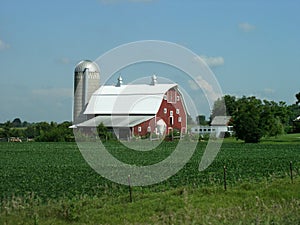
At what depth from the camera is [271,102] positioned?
7281 cm

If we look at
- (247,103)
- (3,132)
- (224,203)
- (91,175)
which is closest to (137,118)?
(247,103)

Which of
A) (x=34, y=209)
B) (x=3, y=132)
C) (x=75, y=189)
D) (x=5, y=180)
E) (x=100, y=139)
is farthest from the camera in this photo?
(x=3, y=132)

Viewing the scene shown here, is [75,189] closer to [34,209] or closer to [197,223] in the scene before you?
[34,209]

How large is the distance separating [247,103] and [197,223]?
62034 mm

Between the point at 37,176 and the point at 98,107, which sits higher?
the point at 98,107

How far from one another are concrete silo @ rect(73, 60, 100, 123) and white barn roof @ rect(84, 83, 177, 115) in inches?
79.1

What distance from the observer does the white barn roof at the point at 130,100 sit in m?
70.6

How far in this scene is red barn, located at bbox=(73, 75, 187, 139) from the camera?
70688 millimetres

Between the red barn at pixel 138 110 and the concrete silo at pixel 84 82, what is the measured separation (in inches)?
74.8

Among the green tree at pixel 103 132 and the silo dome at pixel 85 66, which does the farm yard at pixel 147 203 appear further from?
the silo dome at pixel 85 66

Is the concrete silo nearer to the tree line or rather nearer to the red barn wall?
the red barn wall

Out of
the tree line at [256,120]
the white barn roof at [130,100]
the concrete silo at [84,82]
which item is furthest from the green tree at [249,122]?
the concrete silo at [84,82]

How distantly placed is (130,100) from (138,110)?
411 cm

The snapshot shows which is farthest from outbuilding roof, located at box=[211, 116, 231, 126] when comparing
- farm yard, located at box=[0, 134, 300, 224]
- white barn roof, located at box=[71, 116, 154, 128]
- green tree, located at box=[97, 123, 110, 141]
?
farm yard, located at box=[0, 134, 300, 224]
